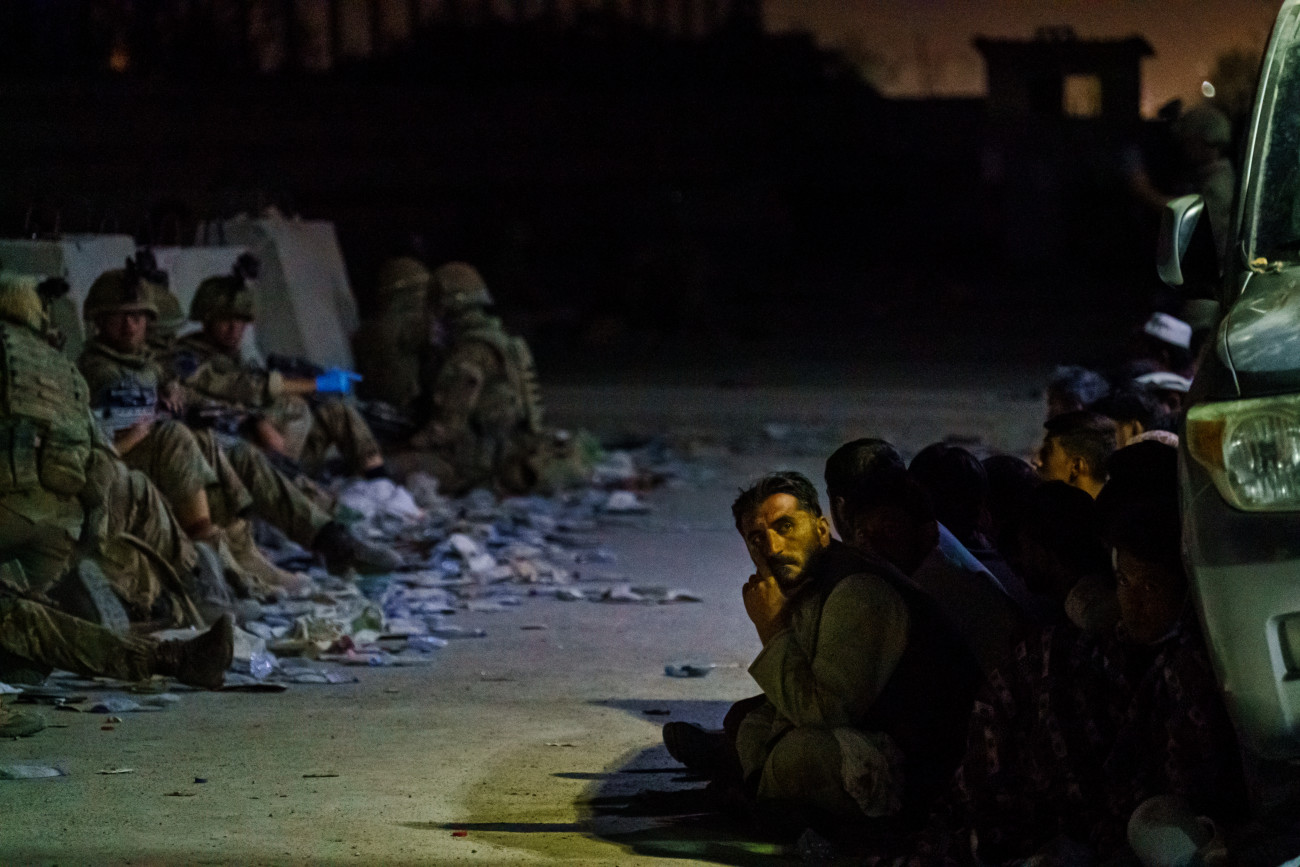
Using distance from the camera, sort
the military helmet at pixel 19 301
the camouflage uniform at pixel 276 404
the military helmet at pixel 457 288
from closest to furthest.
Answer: the military helmet at pixel 19 301
the camouflage uniform at pixel 276 404
the military helmet at pixel 457 288

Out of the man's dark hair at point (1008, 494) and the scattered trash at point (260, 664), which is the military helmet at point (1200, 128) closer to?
the man's dark hair at point (1008, 494)

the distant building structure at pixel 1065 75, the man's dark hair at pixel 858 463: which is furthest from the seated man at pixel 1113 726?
the distant building structure at pixel 1065 75

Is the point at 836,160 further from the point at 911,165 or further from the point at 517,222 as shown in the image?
the point at 517,222

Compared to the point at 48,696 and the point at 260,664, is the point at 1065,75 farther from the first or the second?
the point at 48,696

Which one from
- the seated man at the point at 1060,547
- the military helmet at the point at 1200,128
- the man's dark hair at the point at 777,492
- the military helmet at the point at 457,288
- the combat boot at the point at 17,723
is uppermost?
the military helmet at the point at 1200,128

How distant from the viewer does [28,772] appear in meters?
6.17

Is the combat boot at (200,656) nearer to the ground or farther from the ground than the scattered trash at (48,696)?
farther from the ground

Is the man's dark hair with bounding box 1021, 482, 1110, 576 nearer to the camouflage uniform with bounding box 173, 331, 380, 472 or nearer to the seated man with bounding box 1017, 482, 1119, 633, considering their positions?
the seated man with bounding box 1017, 482, 1119, 633

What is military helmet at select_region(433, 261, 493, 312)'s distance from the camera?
503 inches

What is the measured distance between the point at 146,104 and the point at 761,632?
2151 cm

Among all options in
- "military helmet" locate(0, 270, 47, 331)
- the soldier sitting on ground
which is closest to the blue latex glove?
the soldier sitting on ground

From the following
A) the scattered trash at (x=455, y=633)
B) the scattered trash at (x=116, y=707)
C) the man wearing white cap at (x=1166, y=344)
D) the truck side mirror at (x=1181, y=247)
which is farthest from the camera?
the man wearing white cap at (x=1166, y=344)

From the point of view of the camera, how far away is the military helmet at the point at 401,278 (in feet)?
43.3

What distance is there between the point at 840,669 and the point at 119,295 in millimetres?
4706
